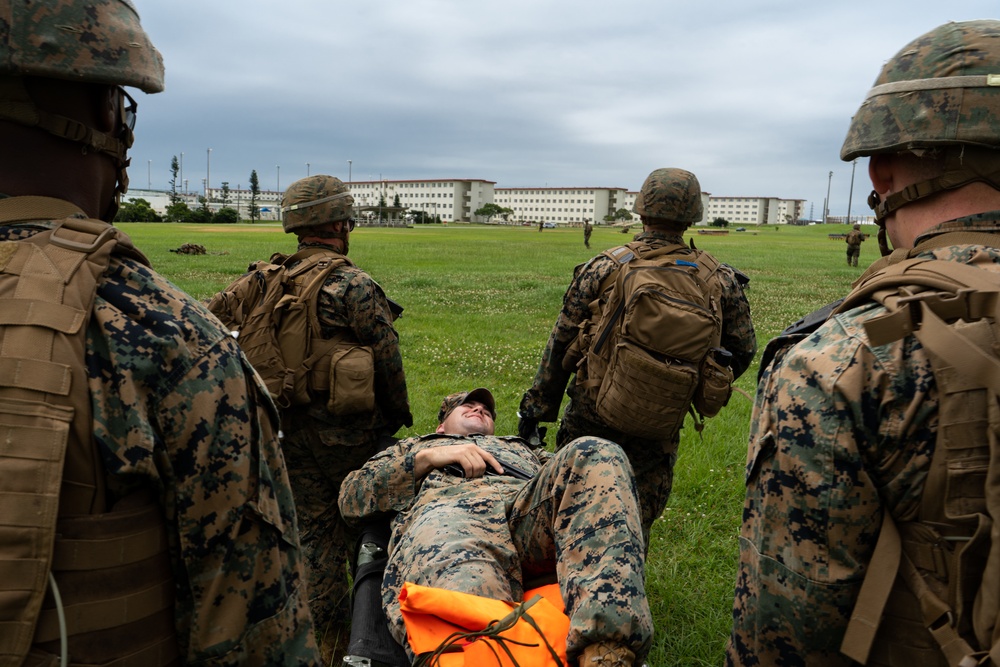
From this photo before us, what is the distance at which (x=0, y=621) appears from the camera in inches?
56.2

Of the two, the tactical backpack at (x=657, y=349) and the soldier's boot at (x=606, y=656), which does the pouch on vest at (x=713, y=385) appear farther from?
the soldier's boot at (x=606, y=656)

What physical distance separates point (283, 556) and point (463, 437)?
2.52 metres

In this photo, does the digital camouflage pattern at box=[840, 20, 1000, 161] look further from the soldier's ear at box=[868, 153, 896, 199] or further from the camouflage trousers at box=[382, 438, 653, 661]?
the camouflage trousers at box=[382, 438, 653, 661]

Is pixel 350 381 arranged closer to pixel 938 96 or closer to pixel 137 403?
pixel 137 403

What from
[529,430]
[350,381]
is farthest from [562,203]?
[350,381]

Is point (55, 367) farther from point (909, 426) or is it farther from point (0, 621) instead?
point (909, 426)

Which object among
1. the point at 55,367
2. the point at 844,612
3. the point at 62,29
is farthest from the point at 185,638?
the point at 844,612

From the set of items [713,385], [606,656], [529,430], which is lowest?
[606,656]

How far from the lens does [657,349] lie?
4293 mm

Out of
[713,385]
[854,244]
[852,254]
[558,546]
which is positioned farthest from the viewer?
[852,254]

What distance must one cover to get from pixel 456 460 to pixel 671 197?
2.23 metres

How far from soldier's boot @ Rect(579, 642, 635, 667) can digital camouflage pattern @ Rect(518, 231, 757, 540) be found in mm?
2132

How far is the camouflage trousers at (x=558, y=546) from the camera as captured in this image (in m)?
2.60

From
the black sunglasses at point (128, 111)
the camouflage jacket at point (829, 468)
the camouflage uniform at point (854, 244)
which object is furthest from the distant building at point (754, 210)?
the black sunglasses at point (128, 111)
